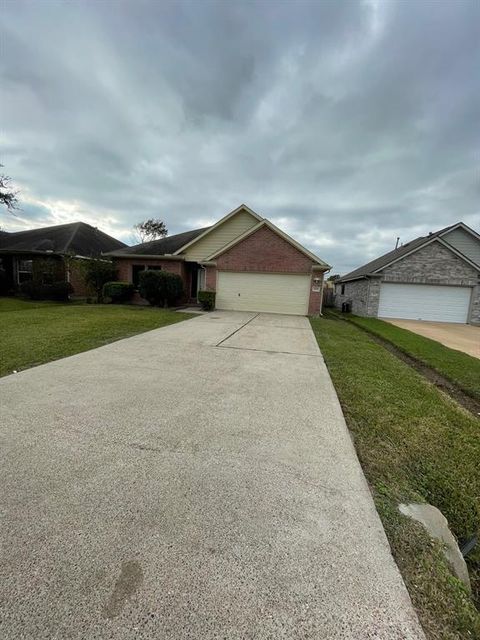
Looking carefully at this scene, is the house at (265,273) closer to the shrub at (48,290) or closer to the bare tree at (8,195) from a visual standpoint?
the shrub at (48,290)

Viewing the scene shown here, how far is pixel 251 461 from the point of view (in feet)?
8.29

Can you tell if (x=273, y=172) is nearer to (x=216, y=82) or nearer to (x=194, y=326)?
(x=216, y=82)

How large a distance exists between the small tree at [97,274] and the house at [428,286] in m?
15.5

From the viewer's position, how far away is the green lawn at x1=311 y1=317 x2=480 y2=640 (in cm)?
147

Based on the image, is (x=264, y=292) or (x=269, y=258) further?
(x=264, y=292)

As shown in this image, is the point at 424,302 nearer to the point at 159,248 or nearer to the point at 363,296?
the point at 363,296

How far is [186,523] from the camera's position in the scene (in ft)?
5.97

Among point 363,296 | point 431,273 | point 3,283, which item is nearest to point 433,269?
point 431,273

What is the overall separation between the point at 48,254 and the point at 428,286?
22.7 m

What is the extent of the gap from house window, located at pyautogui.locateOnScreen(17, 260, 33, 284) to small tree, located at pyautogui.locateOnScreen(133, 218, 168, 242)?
61.3 feet

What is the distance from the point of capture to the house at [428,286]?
606 inches

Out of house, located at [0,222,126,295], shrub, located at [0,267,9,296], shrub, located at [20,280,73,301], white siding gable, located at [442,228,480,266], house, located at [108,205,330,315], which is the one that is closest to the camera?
house, located at [108,205,330,315]

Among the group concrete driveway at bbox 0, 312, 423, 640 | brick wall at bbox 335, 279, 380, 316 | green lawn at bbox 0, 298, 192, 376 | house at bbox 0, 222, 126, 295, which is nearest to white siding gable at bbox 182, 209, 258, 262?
house at bbox 0, 222, 126, 295

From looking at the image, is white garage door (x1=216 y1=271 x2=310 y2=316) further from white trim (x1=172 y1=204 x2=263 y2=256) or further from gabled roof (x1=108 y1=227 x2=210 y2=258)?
gabled roof (x1=108 y1=227 x2=210 y2=258)
